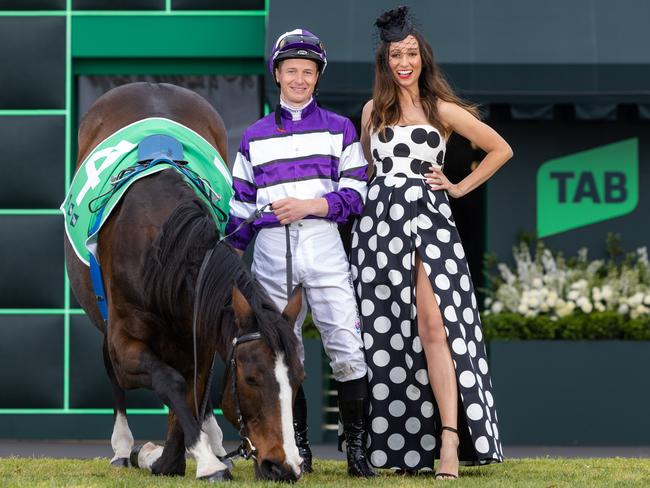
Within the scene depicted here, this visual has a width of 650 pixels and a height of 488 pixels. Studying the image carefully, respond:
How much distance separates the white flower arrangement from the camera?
970 centimetres

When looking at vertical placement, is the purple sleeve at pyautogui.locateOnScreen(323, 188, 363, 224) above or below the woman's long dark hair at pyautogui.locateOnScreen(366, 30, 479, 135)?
below

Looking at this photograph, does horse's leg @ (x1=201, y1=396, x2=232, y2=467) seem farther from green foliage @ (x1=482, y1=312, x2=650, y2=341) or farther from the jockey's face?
green foliage @ (x1=482, y1=312, x2=650, y2=341)

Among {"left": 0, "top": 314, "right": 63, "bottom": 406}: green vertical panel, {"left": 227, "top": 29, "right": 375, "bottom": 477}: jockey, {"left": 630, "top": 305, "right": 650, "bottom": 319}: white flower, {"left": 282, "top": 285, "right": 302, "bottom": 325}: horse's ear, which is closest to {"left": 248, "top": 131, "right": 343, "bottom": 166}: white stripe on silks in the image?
{"left": 227, "top": 29, "right": 375, "bottom": 477}: jockey

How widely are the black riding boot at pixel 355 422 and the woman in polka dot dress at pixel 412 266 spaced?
11cm

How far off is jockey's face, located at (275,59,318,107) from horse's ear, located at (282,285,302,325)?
4.08 ft

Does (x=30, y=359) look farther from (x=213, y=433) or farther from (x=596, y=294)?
(x=596, y=294)

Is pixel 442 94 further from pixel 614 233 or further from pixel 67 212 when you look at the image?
pixel 614 233

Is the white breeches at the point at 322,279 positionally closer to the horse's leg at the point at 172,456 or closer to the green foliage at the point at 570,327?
the horse's leg at the point at 172,456

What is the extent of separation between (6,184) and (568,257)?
15.5ft

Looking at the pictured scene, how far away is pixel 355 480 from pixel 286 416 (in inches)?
45.3

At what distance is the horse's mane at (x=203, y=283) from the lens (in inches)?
201

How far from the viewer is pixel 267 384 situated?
16.5 ft

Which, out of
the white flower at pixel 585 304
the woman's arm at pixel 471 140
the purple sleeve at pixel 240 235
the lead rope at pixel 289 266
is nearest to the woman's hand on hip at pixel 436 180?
the woman's arm at pixel 471 140

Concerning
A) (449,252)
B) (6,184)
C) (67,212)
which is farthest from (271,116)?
(6,184)
